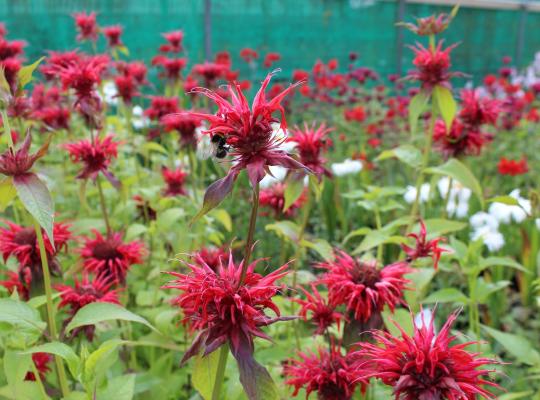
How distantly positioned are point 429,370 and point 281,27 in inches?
208

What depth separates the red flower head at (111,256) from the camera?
1222 millimetres

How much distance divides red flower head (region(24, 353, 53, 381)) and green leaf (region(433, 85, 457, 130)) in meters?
0.99

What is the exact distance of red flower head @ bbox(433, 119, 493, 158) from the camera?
60.8 inches

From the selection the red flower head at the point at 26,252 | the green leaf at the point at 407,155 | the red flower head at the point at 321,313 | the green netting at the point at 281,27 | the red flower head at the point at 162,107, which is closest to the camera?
the red flower head at the point at 321,313

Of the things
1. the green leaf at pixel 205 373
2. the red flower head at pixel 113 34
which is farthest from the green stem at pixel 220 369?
the red flower head at pixel 113 34

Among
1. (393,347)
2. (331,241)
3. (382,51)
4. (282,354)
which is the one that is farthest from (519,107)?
(393,347)

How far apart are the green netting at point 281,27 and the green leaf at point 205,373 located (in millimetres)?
3755

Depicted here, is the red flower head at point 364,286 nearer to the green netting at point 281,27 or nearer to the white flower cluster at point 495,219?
the white flower cluster at point 495,219

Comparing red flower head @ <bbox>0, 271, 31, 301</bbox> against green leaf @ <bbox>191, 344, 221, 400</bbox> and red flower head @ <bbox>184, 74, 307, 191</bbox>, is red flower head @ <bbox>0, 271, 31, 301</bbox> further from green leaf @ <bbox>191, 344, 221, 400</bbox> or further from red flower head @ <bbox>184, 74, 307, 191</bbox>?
red flower head @ <bbox>184, 74, 307, 191</bbox>

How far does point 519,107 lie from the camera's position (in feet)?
12.8

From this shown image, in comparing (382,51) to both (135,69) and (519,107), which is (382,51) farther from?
(135,69)

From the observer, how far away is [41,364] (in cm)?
115

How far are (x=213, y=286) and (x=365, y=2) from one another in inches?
237

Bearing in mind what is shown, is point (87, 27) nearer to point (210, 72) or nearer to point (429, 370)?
point (210, 72)
